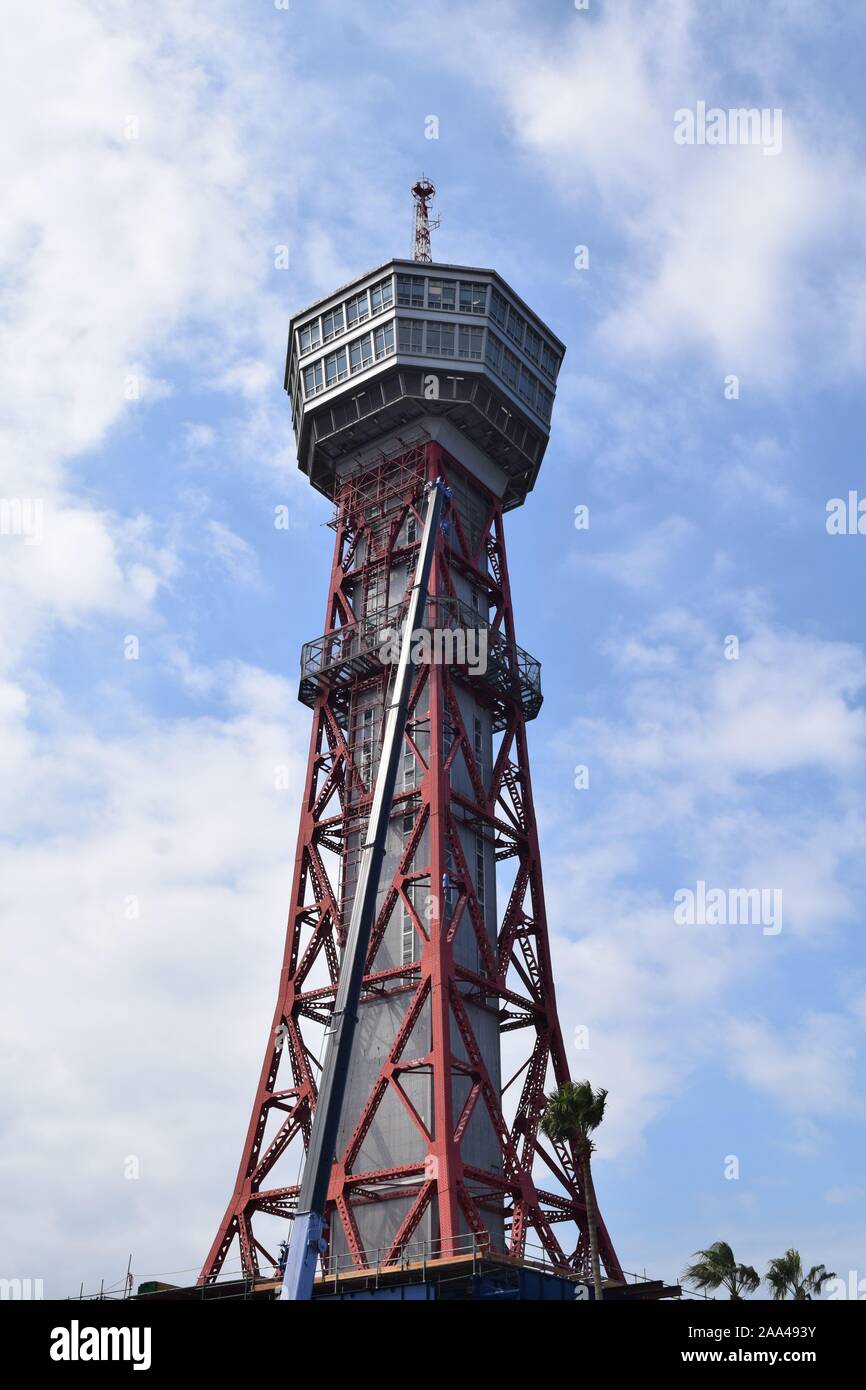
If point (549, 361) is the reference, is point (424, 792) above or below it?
below

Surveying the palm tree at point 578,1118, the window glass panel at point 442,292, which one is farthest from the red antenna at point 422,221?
the palm tree at point 578,1118

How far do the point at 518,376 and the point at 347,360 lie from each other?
10.4m

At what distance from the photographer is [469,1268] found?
51.5 metres

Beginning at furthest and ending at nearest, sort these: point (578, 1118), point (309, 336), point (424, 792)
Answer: point (309, 336) < point (424, 792) < point (578, 1118)

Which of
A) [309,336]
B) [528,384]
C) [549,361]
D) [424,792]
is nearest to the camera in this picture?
[424,792]

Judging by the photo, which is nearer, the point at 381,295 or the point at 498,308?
the point at 381,295

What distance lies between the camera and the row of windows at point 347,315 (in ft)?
262

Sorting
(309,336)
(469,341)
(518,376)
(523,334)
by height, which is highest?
(309,336)

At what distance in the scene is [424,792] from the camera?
67.1 m

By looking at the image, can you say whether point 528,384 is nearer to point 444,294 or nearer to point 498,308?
point 498,308

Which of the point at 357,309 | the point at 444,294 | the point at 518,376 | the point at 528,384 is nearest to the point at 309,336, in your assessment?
the point at 357,309

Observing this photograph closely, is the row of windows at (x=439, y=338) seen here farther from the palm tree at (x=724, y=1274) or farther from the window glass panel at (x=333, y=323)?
the palm tree at (x=724, y=1274)
